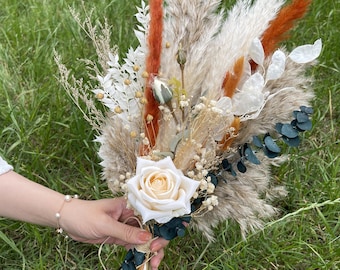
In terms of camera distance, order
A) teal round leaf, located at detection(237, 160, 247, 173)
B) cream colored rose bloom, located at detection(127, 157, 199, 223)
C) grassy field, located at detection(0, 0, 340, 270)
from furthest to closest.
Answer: grassy field, located at detection(0, 0, 340, 270), teal round leaf, located at detection(237, 160, 247, 173), cream colored rose bloom, located at detection(127, 157, 199, 223)

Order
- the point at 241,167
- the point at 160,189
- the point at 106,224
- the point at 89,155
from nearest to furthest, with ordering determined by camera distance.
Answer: the point at 160,189 < the point at 241,167 < the point at 106,224 < the point at 89,155

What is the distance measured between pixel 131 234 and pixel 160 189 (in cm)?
23

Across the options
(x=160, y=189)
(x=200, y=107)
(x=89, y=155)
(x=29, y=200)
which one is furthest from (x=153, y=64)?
(x=89, y=155)

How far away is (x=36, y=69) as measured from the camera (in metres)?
2.10

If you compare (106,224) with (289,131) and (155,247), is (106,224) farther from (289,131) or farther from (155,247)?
(289,131)

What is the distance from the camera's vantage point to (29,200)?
1218 millimetres

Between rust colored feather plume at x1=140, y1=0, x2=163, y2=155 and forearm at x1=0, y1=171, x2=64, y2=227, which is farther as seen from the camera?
forearm at x1=0, y1=171, x2=64, y2=227

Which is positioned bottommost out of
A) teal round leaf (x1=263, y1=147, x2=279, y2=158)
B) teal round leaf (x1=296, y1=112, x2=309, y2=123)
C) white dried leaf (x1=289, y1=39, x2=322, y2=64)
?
teal round leaf (x1=263, y1=147, x2=279, y2=158)

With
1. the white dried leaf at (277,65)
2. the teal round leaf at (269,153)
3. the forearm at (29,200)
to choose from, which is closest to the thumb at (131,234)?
the forearm at (29,200)

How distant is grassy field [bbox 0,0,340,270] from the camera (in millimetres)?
1545

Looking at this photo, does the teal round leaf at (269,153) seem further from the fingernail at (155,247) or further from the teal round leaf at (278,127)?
the fingernail at (155,247)

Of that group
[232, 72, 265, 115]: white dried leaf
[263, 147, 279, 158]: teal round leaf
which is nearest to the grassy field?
[263, 147, 279, 158]: teal round leaf

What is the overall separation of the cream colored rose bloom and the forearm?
0.35 meters

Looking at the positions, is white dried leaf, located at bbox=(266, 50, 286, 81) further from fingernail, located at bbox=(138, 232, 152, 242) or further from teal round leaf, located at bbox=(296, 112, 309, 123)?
fingernail, located at bbox=(138, 232, 152, 242)
